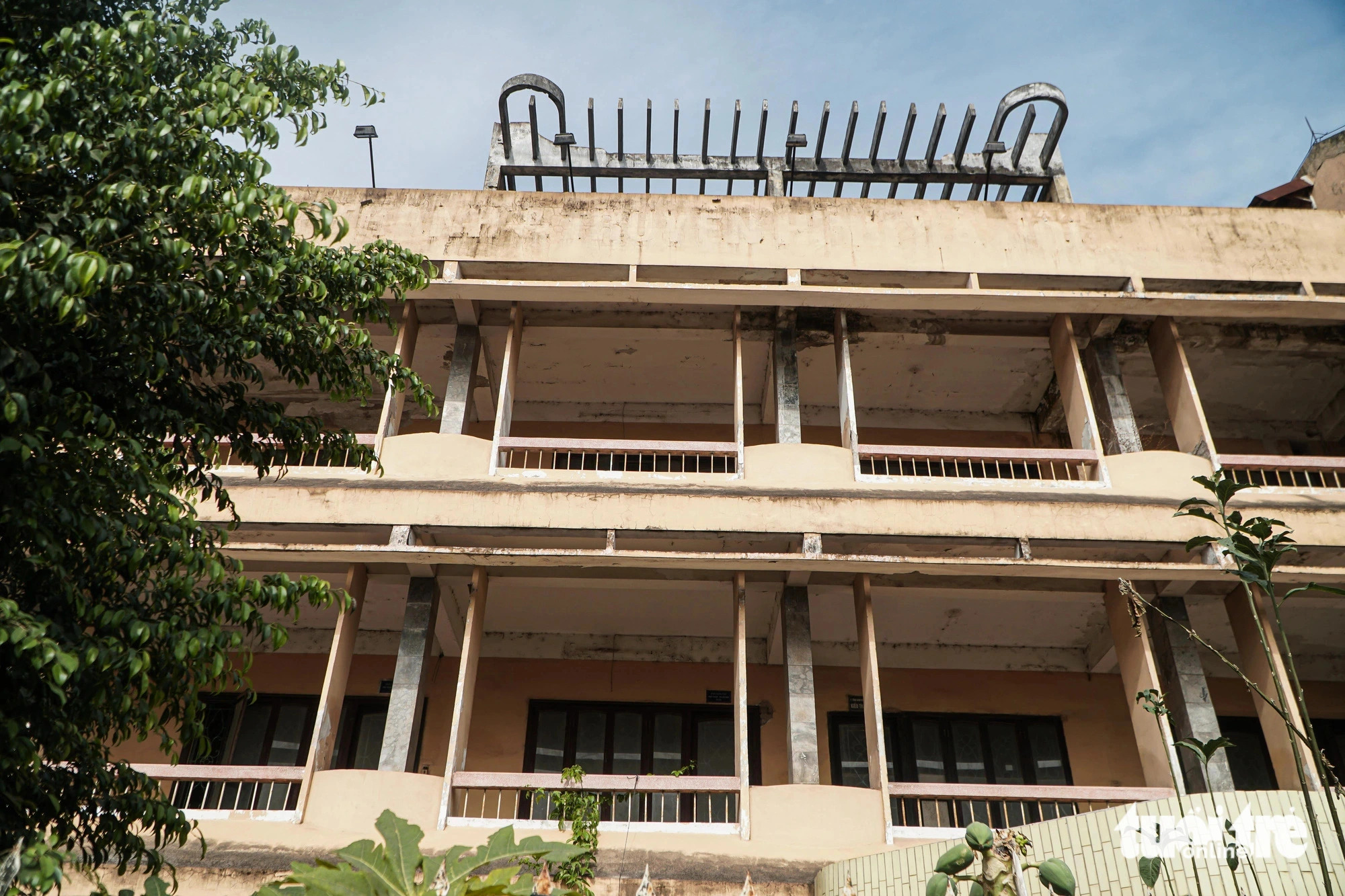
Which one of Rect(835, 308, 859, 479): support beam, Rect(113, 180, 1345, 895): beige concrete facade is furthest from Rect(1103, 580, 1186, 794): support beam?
Rect(835, 308, 859, 479): support beam

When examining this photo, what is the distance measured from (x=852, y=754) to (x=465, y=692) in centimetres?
490

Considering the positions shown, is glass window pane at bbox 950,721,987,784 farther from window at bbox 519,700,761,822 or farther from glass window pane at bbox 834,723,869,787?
window at bbox 519,700,761,822

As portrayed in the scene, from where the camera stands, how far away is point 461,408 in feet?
33.1

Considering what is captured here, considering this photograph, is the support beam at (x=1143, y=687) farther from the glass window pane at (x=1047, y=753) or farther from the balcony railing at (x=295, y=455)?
the balcony railing at (x=295, y=455)

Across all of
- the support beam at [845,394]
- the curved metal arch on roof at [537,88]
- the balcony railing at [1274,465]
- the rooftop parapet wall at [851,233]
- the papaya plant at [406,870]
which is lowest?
the papaya plant at [406,870]

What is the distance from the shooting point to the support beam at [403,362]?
972cm

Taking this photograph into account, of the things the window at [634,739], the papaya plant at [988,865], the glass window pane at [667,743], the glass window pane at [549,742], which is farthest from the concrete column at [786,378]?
the papaya plant at [988,865]

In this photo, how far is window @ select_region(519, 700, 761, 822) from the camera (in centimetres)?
1140

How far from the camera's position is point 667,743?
11.6 m

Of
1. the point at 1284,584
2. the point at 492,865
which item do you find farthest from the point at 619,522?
the point at 1284,584

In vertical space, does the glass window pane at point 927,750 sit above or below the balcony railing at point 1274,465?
below

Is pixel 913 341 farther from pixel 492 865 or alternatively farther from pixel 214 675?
pixel 214 675

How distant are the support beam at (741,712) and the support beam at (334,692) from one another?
326 cm

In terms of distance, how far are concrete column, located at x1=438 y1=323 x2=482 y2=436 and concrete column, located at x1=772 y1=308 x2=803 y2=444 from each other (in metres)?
3.10
